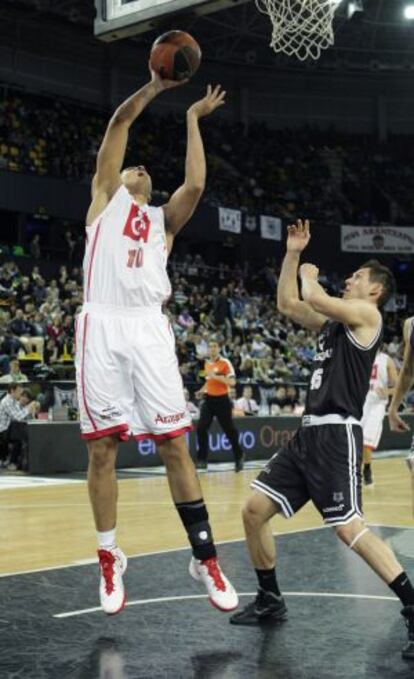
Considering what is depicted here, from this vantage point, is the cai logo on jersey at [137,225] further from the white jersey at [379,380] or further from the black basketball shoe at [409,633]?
the white jersey at [379,380]

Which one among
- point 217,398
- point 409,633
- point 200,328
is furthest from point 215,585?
point 200,328

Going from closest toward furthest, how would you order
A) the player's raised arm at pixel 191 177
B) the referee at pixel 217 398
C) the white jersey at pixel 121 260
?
the white jersey at pixel 121 260 < the player's raised arm at pixel 191 177 < the referee at pixel 217 398

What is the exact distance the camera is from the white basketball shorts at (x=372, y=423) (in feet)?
36.3

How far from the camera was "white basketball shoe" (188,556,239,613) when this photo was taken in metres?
4.27

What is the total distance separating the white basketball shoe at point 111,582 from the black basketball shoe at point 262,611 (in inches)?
22.2

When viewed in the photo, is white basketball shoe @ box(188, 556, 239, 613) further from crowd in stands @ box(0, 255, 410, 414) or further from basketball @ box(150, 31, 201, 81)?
crowd in stands @ box(0, 255, 410, 414)

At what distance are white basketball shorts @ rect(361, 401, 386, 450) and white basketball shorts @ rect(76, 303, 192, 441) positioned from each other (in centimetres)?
687

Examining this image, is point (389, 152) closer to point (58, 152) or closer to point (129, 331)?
point (58, 152)

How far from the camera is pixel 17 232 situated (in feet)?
77.6

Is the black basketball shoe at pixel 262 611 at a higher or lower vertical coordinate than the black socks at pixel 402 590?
lower

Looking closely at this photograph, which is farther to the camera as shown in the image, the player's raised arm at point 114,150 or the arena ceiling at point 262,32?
the arena ceiling at point 262,32

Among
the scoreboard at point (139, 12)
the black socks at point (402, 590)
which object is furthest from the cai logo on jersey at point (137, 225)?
the scoreboard at point (139, 12)

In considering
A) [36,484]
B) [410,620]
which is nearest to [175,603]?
[410,620]

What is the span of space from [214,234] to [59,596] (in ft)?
72.4
